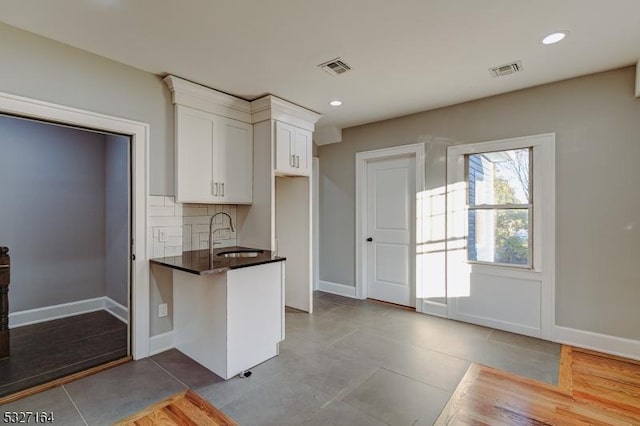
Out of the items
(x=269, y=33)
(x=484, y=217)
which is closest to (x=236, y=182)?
(x=269, y=33)

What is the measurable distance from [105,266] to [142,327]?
1.92m

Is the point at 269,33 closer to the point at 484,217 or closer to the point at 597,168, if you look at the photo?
the point at 484,217

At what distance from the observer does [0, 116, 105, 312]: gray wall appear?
11.4 ft

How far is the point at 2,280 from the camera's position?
2707 millimetres

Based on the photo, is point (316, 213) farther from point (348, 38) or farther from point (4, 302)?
point (4, 302)

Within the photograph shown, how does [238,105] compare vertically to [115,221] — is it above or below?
above

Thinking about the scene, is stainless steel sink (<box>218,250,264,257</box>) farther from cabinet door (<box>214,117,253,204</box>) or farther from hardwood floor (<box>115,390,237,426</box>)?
hardwood floor (<box>115,390,237,426</box>)

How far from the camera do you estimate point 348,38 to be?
2303 mm

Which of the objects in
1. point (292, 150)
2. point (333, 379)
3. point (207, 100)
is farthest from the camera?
point (292, 150)

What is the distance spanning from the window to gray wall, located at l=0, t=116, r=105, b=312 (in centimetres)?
475

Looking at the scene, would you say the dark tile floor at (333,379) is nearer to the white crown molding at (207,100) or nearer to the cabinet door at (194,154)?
the cabinet door at (194,154)

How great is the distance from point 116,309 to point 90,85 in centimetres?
278

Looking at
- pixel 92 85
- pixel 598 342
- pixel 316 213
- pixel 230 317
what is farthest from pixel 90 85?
pixel 598 342

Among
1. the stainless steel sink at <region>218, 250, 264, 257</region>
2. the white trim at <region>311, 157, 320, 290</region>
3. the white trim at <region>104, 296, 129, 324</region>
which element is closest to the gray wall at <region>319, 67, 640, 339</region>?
the white trim at <region>311, 157, 320, 290</region>
